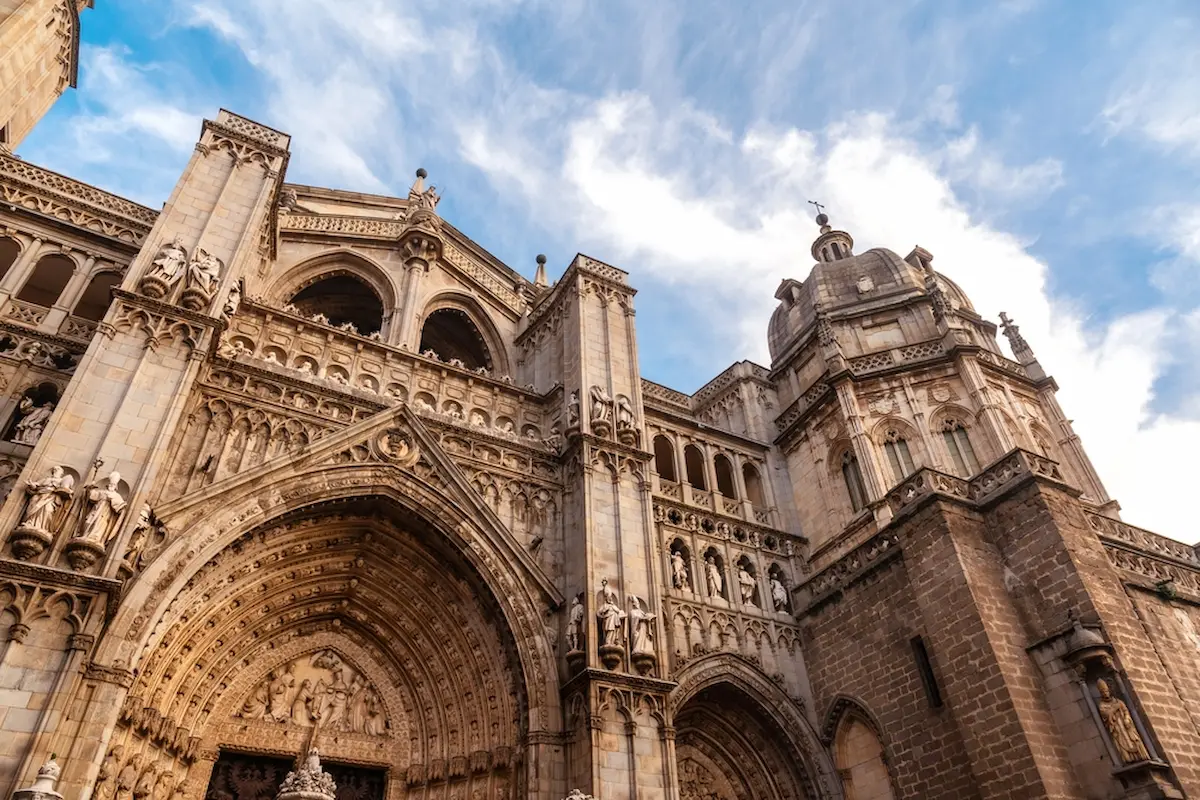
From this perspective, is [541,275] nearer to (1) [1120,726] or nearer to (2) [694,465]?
(2) [694,465]

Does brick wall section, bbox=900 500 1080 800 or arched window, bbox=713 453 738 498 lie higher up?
arched window, bbox=713 453 738 498

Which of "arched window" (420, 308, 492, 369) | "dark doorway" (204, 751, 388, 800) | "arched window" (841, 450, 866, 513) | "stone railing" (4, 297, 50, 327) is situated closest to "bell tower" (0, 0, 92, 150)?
"stone railing" (4, 297, 50, 327)

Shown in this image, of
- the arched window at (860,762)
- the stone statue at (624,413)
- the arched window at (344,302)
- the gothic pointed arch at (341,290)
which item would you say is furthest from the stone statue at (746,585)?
the arched window at (344,302)

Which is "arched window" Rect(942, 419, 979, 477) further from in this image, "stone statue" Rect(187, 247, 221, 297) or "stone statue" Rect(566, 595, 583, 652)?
"stone statue" Rect(187, 247, 221, 297)

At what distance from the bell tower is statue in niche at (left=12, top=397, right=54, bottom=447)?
42.3ft

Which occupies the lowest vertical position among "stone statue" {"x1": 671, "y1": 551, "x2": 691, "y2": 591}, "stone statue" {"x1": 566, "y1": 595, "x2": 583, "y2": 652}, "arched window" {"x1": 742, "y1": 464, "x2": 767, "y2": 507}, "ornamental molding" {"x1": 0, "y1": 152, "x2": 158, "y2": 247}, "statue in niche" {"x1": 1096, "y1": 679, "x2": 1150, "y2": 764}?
"statue in niche" {"x1": 1096, "y1": 679, "x2": 1150, "y2": 764}

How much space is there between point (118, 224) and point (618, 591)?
1419 cm

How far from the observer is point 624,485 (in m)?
17.2

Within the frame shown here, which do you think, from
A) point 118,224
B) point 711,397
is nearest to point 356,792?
point 118,224

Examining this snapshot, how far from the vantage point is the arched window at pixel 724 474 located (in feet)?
72.3

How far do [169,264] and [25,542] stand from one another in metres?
5.93

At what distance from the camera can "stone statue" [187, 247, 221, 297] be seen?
1443 centimetres

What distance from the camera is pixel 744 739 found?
17.5 meters

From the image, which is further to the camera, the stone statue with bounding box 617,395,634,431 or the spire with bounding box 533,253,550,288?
the spire with bounding box 533,253,550,288
